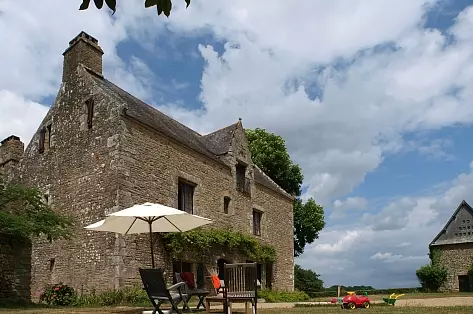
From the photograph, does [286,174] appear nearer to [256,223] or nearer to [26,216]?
[256,223]

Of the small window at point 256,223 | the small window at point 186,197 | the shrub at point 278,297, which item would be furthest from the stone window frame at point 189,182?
the small window at point 256,223

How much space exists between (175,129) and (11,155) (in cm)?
695

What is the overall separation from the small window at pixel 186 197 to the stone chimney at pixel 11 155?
7117mm

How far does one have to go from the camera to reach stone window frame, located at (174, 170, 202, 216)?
59.5ft

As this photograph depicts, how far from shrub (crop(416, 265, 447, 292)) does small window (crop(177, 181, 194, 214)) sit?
75.8 ft

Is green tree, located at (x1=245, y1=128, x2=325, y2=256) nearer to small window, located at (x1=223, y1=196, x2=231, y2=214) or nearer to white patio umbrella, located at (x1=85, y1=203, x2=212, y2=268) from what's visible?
small window, located at (x1=223, y1=196, x2=231, y2=214)

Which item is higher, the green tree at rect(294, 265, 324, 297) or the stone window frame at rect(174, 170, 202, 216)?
the stone window frame at rect(174, 170, 202, 216)

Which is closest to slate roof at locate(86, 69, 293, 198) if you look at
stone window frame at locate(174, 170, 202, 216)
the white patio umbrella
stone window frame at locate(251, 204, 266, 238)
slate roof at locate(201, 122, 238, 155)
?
slate roof at locate(201, 122, 238, 155)

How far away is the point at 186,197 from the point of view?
19.1 m

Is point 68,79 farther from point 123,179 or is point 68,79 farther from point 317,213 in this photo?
point 317,213

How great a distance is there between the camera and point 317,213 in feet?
115

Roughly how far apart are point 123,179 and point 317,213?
21566 mm

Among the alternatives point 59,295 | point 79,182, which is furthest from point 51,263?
point 79,182

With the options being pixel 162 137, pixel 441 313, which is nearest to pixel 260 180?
pixel 162 137
